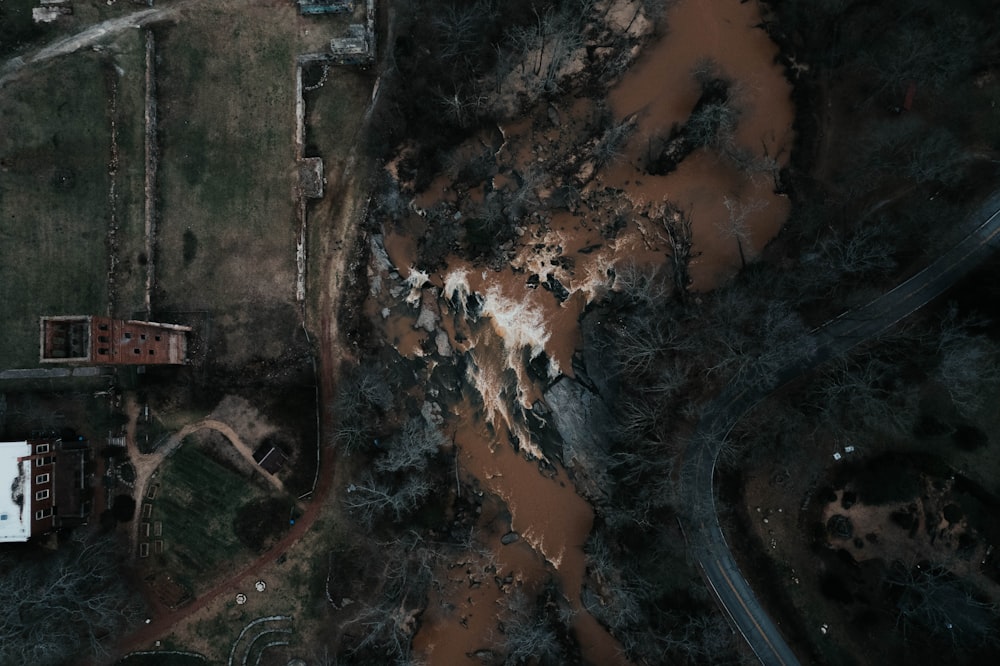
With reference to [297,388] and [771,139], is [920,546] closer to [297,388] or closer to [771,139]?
[771,139]

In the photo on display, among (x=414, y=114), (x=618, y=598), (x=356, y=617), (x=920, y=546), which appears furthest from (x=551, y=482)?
(x=414, y=114)

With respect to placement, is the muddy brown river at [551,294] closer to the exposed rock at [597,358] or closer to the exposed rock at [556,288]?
the exposed rock at [556,288]

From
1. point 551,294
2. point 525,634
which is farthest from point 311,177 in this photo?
point 525,634

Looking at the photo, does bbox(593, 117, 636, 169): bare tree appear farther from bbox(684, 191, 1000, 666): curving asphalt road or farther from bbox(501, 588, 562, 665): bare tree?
bbox(501, 588, 562, 665): bare tree

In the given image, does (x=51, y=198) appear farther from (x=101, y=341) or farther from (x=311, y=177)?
(x=311, y=177)

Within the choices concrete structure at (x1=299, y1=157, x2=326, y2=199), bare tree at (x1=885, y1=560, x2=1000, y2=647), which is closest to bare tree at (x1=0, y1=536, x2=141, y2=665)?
concrete structure at (x1=299, y1=157, x2=326, y2=199)
